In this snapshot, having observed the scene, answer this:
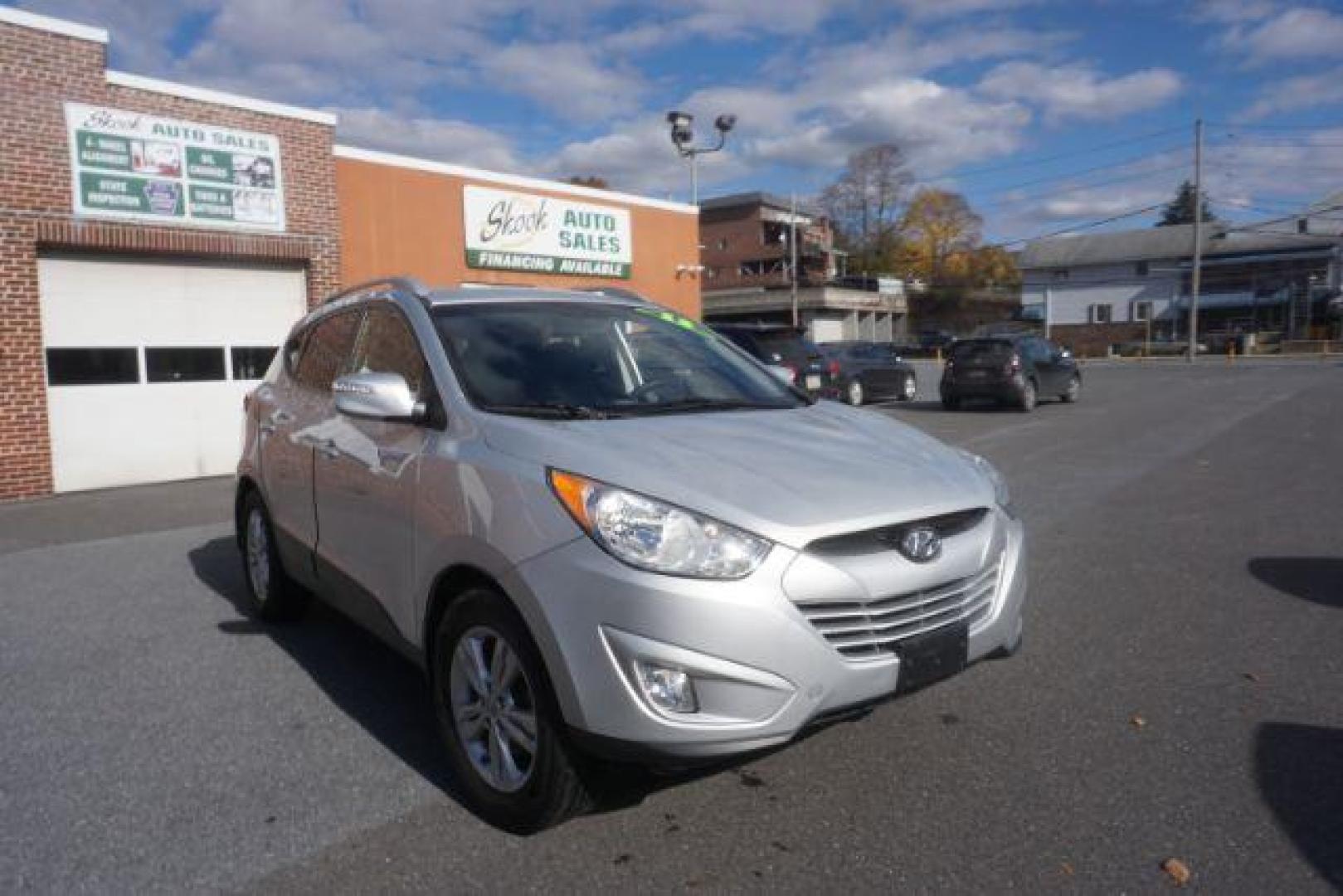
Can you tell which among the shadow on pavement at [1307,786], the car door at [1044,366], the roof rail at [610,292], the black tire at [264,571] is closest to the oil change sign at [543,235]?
the car door at [1044,366]

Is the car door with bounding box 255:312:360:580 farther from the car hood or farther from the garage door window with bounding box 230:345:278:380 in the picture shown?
the garage door window with bounding box 230:345:278:380

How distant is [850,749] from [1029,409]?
16.6 m

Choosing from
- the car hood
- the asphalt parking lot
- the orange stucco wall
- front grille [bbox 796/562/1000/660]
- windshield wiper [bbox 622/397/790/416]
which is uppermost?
the orange stucco wall

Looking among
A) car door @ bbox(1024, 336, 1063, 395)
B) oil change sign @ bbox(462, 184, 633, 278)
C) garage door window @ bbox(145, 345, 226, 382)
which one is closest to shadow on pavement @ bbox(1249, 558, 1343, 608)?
garage door window @ bbox(145, 345, 226, 382)

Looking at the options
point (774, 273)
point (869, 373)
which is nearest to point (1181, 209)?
point (774, 273)

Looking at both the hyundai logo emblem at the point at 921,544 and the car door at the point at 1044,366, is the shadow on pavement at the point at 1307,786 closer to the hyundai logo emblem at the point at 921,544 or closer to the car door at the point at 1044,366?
the hyundai logo emblem at the point at 921,544

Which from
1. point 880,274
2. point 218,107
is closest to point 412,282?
point 218,107

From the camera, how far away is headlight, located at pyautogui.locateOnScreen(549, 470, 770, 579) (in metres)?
2.60

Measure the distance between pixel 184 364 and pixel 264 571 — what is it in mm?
7443

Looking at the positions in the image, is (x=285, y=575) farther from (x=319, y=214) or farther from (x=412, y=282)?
(x=319, y=214)

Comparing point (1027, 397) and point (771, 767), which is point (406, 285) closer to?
point (771, 767)

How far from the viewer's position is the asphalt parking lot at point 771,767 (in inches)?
109

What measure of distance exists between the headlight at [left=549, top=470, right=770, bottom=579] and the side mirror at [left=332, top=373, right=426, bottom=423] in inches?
35.9

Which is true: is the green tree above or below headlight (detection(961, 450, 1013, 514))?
above
